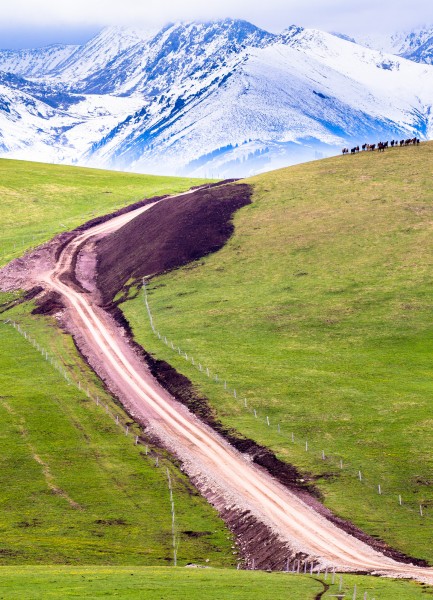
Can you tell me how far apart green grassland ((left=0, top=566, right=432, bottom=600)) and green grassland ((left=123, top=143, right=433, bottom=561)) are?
11.3 meters

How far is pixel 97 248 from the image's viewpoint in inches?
6806

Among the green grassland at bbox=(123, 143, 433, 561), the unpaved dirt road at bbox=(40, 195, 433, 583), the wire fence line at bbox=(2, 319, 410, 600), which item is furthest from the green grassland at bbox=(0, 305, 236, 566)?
the green grassland at bbox=(123, 143, 433, 561)

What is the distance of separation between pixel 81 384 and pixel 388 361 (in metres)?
34.0

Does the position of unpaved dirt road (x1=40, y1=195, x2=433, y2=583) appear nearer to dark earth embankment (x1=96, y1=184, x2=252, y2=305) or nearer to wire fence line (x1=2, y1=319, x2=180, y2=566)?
wire fence line (x1=2, y1=319, x2=180, y2=566)

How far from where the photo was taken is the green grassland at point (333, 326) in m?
81.4

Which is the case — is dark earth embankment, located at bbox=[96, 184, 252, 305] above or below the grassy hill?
above

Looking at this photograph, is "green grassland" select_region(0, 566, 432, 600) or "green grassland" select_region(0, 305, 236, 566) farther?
"green grassland" select_region(0, 305, 236, 566)

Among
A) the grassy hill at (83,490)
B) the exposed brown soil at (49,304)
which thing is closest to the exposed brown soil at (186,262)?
the exposed brown soil at (49,304)

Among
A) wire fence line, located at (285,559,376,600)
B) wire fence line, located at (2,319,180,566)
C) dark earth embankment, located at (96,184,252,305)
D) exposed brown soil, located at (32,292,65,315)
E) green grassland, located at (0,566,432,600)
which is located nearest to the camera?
green grassland, located at (0,566,432,600)

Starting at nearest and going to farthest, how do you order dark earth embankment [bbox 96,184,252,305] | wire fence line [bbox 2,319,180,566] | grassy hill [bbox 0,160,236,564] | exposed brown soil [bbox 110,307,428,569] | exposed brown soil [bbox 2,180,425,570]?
exposed brown soil [bbox 110,307,428,569] → grassy hill [bbox 0,160,236,564] → exposed brown soil [bbox 2,180,425,570] → wire fence line [bbox 2,319,180,566] → dark earth embankment [bbox 96,184,252,305]

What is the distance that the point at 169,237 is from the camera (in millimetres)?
155875

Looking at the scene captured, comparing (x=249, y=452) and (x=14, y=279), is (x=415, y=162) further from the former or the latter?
(x=249, y=452)

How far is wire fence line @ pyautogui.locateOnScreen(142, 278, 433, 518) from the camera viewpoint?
245ft

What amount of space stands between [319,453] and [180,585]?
32155 millimetres
